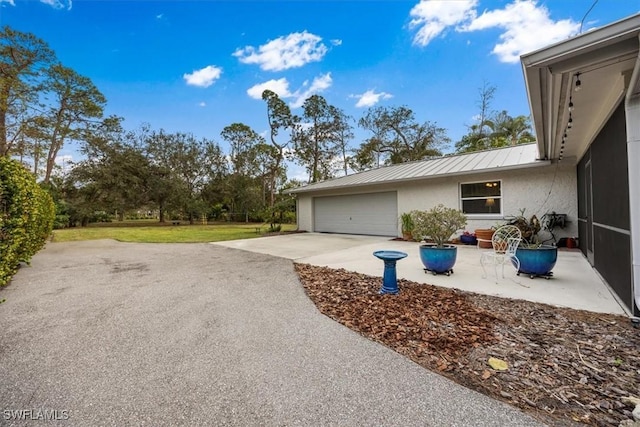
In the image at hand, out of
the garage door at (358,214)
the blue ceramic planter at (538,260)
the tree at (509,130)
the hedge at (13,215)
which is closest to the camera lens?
the hedge at (13,215)

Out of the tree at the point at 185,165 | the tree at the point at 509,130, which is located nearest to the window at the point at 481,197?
the tree at the point at 509,130

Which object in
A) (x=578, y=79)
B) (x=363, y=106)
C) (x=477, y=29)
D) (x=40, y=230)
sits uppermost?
(x=363, y=106)

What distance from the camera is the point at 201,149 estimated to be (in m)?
25.9

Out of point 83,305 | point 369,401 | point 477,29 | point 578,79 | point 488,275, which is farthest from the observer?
point 477,29

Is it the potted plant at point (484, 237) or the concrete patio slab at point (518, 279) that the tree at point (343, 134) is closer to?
the potted plant at point (484, 237)

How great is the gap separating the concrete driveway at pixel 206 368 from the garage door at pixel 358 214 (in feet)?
27.5

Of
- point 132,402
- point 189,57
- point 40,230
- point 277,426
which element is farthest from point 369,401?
point 189,57

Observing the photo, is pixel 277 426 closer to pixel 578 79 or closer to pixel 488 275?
pixel 578 79

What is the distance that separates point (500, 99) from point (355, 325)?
23706mm

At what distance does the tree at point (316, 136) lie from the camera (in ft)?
79.2

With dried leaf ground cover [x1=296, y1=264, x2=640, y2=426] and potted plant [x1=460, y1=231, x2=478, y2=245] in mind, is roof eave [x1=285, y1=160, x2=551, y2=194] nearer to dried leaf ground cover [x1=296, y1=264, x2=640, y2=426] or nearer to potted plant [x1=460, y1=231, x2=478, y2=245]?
potted plant [x1=460, y1=231, x2=478, y2=245]

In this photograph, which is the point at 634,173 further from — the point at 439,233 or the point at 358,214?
the point at 358,214

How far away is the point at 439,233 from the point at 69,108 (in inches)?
1037

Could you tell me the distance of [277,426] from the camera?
1.67m
